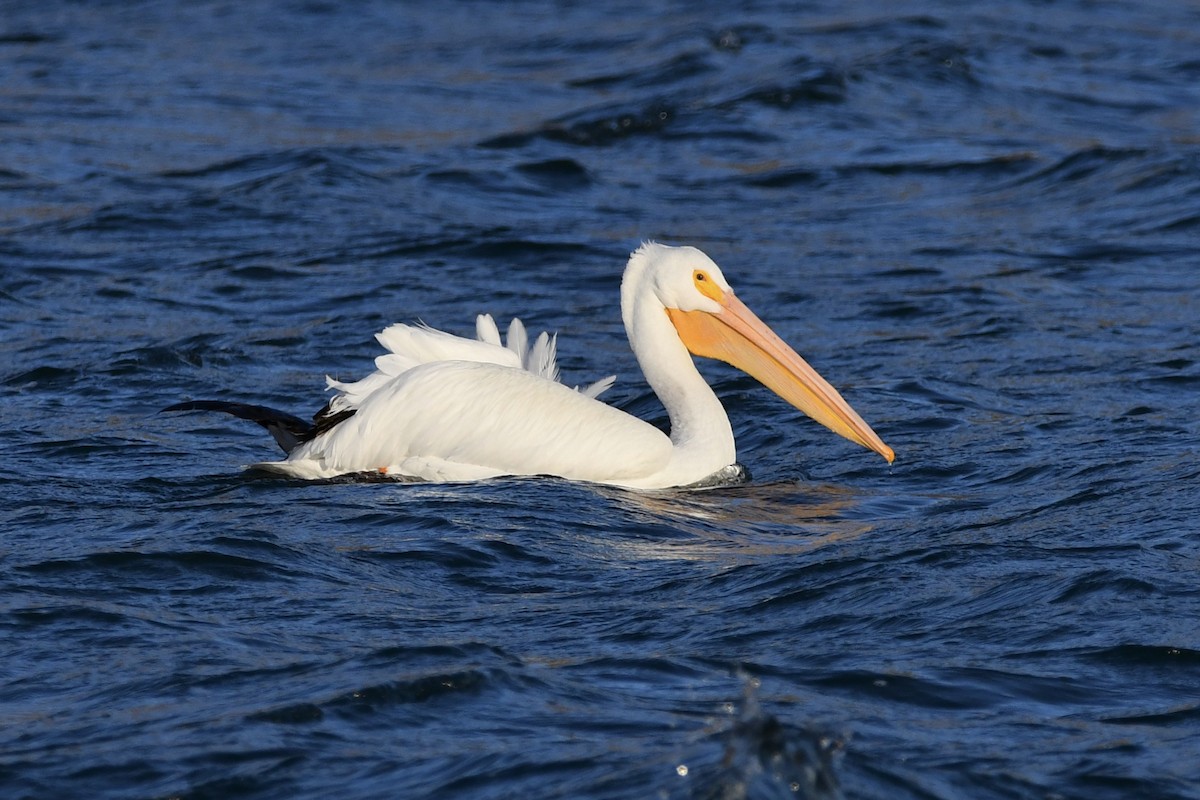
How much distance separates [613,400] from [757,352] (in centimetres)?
121

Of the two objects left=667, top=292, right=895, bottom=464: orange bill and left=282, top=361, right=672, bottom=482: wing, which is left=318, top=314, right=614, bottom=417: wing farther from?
left=667, top=292, right=895, bottom=464: orange bill

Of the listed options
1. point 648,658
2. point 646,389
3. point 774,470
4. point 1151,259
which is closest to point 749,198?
point 1151,259

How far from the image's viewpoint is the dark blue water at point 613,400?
142 inches

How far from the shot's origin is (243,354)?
7.73 metres

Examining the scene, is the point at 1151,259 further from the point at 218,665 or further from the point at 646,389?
the point at 218,665

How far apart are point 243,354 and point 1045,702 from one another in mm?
4660

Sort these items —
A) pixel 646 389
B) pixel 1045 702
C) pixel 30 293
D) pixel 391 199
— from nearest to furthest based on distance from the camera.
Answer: pixel 1045 702 → pixel 646 389 → pixel 30 293 → pixel 391 199

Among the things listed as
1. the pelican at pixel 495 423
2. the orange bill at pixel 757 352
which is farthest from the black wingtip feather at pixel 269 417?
the orange bill at pixel 757 352

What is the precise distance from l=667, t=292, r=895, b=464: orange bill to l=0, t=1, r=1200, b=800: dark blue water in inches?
10.4

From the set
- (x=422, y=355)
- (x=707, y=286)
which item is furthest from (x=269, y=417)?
(x=707, y=286)

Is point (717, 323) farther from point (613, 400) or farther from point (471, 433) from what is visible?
point (613, 400)

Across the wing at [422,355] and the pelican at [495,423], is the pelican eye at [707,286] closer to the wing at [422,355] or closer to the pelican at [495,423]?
the pelican at [495,423]

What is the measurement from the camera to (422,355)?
5.96 m

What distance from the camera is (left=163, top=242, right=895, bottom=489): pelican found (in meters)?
5.75
